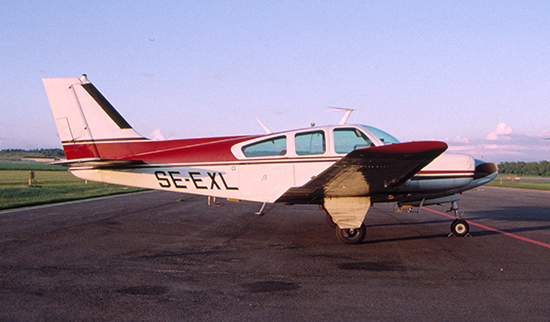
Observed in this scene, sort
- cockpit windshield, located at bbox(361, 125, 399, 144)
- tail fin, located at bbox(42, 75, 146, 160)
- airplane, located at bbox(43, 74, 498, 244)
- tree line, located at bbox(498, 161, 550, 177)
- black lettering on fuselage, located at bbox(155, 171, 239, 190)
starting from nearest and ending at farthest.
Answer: airplane, located at bbox(43, 74, 498, 244), cockpit windshield, located at bbox(361, 125, 399, 144), black lettering on fuselage, located at bbox(155, 171, 239, 190), tail fin, located at bbox(42, 75, 146, 160), tree line, located at bbox(498, 161, 550, 177)

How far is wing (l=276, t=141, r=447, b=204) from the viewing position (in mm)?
5883

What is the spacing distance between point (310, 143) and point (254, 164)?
4.19 ft

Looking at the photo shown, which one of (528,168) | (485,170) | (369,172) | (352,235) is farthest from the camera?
(528,168)

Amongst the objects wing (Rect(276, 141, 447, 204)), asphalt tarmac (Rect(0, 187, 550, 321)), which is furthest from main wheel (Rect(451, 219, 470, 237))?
wing (Rect(276, 141, 447, 204))

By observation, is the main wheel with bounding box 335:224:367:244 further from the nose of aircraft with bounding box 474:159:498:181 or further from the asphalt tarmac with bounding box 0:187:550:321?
the nose of aircraft with bounding box 474:159:498:181

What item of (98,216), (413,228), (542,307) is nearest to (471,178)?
(413,228)

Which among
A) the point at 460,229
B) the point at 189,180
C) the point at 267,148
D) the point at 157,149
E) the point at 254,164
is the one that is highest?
the point at 157,149

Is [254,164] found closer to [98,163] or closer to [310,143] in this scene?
[310,143]

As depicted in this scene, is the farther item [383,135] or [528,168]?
[528,168]

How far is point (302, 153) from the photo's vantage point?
Result: 7844 mm

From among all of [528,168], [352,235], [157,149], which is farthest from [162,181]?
[528,168]

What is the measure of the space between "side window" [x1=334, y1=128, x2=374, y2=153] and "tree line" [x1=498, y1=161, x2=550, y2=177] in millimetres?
80278

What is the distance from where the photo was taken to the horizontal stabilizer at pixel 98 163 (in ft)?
26.2

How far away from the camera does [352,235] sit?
307 inches
